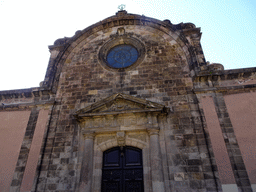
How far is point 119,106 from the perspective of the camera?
6.93m

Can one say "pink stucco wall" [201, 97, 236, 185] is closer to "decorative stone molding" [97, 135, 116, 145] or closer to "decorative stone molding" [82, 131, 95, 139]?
"decorative stone molding" [97, 135, 116, 145]

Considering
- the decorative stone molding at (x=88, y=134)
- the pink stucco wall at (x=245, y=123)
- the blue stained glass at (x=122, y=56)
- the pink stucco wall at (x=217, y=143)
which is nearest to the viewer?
the pink stucco wall at (x=217, y=143)

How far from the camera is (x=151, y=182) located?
18.7 feet

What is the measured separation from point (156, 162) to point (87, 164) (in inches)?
83.2

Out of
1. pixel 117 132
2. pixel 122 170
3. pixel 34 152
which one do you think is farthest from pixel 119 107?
pixel 34 152

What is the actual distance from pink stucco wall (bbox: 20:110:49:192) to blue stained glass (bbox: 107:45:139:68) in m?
3.42

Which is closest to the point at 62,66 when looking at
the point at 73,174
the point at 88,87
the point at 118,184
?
the point at 88,87

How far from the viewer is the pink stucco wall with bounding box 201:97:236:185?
18.1 feet

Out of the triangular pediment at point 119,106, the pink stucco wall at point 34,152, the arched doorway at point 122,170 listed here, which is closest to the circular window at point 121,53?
the triangular pediment at point 119,106

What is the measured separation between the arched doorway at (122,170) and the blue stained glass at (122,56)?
12.1 ft

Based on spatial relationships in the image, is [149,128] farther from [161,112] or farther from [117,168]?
[117,168]

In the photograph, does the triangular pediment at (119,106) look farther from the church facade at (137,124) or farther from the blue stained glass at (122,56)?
the blue stained glass at (122,56)

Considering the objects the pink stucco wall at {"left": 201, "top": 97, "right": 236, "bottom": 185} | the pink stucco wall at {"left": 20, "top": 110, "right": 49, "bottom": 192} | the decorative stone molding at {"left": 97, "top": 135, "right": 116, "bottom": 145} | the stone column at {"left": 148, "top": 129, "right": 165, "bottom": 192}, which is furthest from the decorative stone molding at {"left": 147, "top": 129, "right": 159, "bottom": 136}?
the pink stucco wall at {"left": 20, "top": 110, "right": 49, "bottom": 192}

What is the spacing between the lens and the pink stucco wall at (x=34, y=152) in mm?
6273
